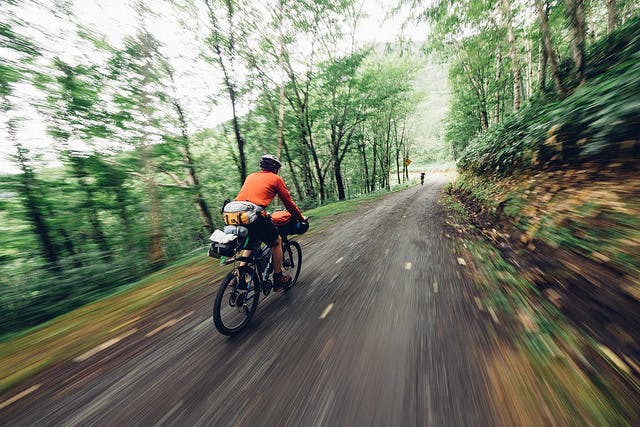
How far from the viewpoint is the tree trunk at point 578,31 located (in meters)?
5.35

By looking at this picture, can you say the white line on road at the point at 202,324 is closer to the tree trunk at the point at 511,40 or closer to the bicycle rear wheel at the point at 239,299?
the bicycle rear wheel at the point at 239,299

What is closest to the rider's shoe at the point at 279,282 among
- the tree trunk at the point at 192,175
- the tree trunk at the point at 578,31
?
the tree trunk at the point at 192,175

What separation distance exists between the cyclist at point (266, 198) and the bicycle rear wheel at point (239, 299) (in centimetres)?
39

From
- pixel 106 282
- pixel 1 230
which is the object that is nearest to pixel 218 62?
pixel 1 230

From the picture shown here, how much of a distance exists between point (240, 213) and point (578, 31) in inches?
350

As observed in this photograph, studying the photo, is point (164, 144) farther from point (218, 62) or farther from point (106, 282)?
point (218, 62)

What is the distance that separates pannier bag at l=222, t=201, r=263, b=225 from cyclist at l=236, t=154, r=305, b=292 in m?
0.17

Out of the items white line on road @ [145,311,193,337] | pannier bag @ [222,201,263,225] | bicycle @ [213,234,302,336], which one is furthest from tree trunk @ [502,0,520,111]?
white line on road @ [145,311,193,337]

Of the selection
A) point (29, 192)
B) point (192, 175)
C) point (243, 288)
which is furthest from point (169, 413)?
point (192, 175)

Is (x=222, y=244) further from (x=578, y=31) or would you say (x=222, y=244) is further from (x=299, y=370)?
(x=578, y=31)

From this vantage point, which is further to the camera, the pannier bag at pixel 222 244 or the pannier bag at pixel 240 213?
the pannier bag at pixel 240 213

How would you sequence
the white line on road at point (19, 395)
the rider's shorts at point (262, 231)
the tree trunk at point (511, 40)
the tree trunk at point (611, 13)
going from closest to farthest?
1. the white line on road at point (19, 395)
2. the rider's shorts at point (262, 231)
3. the tree trunk at point (611, 13)
4. the tree trunk at point (511, 40)

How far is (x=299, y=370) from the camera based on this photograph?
6.75 ft

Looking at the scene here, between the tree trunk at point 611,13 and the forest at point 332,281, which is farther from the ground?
the tree trunk at point 611,13
